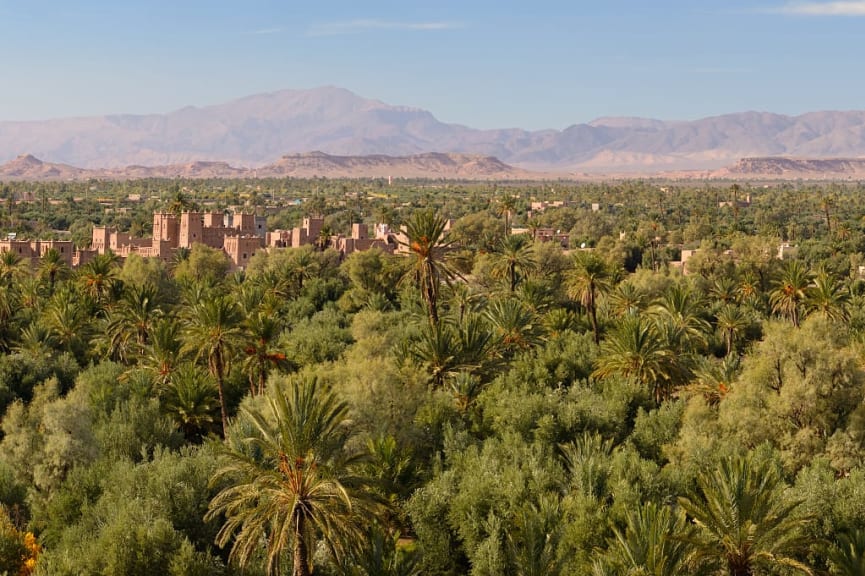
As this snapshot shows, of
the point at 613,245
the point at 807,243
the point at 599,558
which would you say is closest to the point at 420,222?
the point at 599,558

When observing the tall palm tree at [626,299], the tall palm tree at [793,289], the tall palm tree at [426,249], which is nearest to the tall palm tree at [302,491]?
the tall palm tree at [426,249]

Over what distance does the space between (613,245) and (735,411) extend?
6563cm

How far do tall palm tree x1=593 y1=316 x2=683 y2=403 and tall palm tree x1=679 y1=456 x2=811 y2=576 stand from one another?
1237 centimetres

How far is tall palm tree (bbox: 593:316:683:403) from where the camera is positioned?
3173cm

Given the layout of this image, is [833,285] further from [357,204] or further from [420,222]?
[357,204]

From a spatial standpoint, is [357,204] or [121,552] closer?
[121,552]

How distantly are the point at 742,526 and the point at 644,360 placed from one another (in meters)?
13.5

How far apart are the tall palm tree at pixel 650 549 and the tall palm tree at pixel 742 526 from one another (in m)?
0.35

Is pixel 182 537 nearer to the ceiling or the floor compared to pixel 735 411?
nearer to the floor

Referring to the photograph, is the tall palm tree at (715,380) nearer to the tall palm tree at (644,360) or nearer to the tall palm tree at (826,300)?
the tall palm tree at (644,360)

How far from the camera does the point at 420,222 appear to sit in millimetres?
32562

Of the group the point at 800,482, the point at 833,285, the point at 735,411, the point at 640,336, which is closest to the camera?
the point at 800,482

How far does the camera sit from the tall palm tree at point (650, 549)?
686 inches

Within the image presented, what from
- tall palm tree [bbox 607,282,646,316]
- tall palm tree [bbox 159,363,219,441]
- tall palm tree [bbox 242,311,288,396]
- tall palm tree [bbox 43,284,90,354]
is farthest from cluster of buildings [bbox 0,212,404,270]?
tall palm tree [bbox 242,311,288,396]
